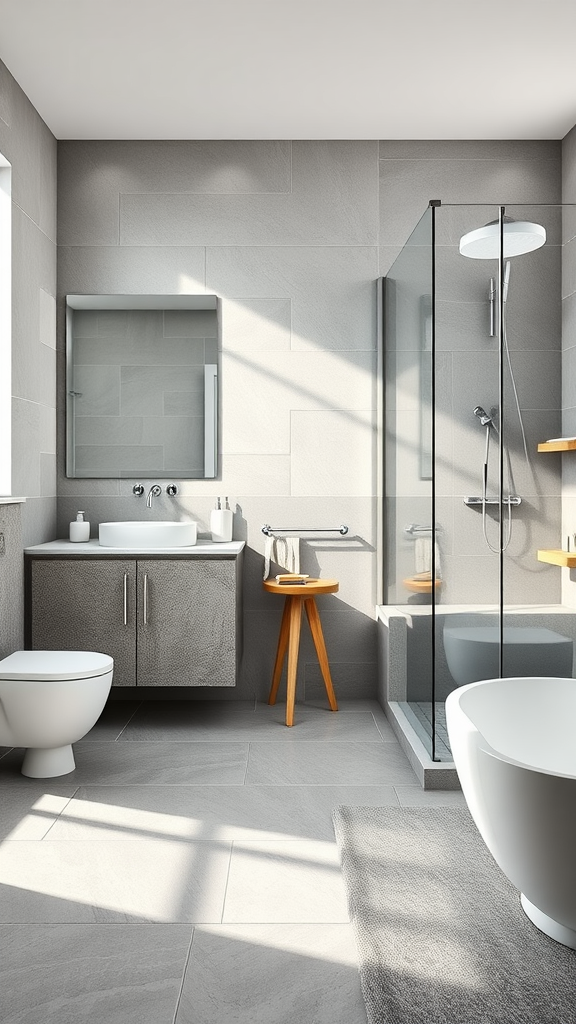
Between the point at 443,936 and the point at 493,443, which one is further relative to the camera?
the point at 493,443

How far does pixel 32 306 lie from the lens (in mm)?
3676

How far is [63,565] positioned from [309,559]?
1.22 metres

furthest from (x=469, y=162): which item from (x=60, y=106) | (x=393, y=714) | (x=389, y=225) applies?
(x=393, y=714)

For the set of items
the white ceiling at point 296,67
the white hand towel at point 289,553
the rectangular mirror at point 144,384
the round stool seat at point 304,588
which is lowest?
the round stool seat at point 304,588

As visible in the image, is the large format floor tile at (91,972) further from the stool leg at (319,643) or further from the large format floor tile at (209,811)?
the stool leg at (319,643)

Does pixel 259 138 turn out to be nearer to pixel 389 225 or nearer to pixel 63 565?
pixel 389 225

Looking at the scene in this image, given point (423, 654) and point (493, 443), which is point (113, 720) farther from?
point (493, 443)

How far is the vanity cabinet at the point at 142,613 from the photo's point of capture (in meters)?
3.49

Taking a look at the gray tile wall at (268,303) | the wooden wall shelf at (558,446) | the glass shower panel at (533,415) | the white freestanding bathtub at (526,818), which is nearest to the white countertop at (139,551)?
the gray tile wall at (268,303)

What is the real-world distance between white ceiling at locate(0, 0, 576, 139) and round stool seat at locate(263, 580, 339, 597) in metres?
2.15

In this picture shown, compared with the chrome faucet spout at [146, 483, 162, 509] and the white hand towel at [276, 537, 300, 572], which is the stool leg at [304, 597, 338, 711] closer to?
the white hand towel at [276, 537, 300, 572]

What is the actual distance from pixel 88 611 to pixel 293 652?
0.93m

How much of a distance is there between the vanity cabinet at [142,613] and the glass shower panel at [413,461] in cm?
76

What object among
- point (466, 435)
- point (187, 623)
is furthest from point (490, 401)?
point (187, 623)
